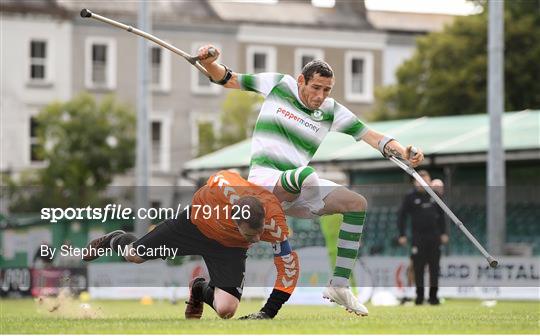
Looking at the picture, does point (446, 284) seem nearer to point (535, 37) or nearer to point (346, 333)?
point (346, 333)

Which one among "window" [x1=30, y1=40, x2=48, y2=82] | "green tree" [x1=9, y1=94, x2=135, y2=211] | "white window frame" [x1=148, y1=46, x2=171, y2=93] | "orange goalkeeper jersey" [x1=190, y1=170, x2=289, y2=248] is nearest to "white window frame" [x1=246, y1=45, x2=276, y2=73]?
"white window frame" [x1=148, y1=46, x2=171, y2=93]

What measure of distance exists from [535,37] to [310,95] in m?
36.3

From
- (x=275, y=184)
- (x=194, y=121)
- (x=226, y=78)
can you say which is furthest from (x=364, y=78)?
(x=275, y=184)

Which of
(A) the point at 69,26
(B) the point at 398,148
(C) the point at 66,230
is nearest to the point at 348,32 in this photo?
(A) the point at 69,26

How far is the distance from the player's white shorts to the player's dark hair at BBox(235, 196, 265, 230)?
0.33 metres

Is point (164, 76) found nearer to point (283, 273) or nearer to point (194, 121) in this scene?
point (194, 121)

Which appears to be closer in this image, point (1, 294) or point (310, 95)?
point (310, 95)

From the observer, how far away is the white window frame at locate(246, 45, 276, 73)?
59.3m

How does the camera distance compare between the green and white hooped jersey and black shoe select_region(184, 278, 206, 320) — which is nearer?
the green and white hooped jersey

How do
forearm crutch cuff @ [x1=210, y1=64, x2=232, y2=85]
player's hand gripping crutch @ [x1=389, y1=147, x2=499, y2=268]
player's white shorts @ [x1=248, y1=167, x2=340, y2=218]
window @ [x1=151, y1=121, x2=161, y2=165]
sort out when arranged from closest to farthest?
1. player's white shorts @ [x1=248, y1=167, x2=340, y2=218]
2. forearm crutch cuff @ [x1=210, y1=64, x2=232, y2=85]
3. player's hand gripping crutch @ [x1=389, y1=147, x2=499, y2=268]
4. window @ [x1=151, y1=121, x2=161, y2=165]

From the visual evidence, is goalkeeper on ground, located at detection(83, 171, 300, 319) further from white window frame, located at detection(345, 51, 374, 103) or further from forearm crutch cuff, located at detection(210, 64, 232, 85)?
white window frame, located at detection(345, 51, 374, 103)

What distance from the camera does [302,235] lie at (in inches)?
1049

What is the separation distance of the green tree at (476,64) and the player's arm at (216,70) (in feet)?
115

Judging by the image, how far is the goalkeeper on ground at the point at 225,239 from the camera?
12273mm
